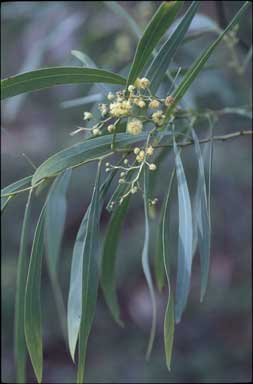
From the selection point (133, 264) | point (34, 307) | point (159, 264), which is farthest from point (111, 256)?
point (133, 264)

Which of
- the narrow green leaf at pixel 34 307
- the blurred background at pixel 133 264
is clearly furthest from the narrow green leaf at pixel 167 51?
the blurred background at pixel 133 264

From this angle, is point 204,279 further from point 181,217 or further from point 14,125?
point 14,125

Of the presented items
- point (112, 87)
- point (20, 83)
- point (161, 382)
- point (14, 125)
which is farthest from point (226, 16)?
point (14, 125)

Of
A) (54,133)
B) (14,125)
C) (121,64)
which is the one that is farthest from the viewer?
(14,125)

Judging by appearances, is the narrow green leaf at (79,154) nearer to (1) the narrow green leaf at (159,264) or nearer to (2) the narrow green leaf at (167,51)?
(2) the narrow green leaf at (167,51)

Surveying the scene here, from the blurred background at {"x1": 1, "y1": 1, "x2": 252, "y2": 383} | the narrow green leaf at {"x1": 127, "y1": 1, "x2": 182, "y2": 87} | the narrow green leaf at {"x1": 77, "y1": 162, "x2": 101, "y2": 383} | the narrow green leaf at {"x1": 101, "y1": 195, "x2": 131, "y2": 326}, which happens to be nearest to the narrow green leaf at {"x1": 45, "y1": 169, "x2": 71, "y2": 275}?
the narrow green leaf at {"x1": 101, "y1": 195, "x2": 131, "y2": 326}

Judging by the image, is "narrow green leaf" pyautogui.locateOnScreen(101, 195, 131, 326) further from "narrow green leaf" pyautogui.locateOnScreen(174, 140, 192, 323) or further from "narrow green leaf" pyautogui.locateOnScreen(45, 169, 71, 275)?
"narrow green leaf" pyautogui.locateOnScreen(174, 140, 192, 323)
